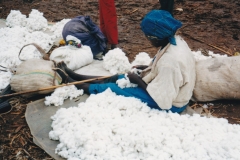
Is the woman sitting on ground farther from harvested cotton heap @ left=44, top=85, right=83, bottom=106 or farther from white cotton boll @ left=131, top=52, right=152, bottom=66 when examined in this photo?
white cotton boll @ left=131, top=52, right=152, bottom=66

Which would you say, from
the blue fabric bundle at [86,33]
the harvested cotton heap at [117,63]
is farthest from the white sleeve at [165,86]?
the blue fabric bundle at [86,33]

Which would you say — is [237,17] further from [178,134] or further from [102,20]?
[178,134]

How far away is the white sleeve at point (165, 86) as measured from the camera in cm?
253

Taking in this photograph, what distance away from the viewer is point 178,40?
9.10ft

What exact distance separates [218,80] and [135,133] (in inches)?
47.0

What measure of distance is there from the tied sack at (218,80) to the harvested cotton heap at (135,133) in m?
0.39

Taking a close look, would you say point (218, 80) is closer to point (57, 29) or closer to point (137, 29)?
point (137, 29)

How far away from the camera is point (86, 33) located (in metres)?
3.90

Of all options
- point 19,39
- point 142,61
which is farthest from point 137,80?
point 19,39

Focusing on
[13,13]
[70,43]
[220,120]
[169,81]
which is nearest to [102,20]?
[70,43]

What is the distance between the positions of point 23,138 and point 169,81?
154 cm

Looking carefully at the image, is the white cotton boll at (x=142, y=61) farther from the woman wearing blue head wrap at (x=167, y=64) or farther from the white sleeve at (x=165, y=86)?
the white sleeve at (x=165, y=86)

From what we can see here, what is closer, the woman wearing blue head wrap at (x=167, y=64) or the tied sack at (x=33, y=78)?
the woman wearing blue head wrap at (x=167, y=64)

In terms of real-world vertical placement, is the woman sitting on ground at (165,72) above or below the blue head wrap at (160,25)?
below
